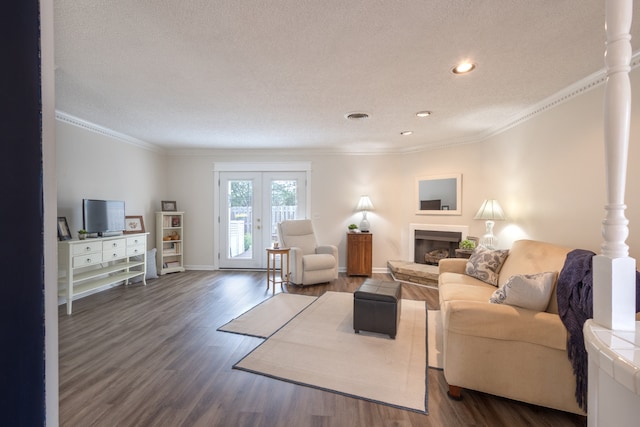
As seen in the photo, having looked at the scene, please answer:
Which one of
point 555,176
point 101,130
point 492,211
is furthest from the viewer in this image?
point 101,130

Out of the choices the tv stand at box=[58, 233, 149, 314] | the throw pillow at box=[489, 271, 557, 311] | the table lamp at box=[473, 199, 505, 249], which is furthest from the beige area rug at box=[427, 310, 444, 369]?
the tv stand at box=[58, 233, 149, 314]

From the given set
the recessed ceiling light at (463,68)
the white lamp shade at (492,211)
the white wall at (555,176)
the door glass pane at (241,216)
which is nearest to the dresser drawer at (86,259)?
the door glass pane at (241,216)

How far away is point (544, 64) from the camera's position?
7.42 ft

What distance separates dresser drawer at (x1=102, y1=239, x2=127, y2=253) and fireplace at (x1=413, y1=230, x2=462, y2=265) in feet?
15.5

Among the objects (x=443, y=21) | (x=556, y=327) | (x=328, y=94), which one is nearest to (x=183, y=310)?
(x=328, y=94)

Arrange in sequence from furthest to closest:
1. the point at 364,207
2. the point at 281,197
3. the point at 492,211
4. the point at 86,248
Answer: the point at 281,197 < the point at 364,207 < the point at 492,211 < the point at 86,248

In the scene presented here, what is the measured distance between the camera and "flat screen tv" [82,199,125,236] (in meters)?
3.70

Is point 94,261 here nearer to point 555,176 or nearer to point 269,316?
point 269,316

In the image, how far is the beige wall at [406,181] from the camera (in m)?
2.55

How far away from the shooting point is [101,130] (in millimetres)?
4059

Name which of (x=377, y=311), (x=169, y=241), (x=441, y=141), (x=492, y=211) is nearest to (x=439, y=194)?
(x=441, y=141)

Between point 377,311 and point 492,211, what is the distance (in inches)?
88.3

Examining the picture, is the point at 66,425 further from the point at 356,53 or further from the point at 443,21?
the point at 443,21

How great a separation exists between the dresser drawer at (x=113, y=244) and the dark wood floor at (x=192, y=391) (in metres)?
0.90
